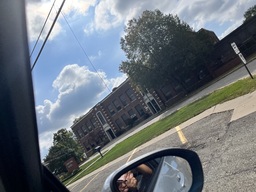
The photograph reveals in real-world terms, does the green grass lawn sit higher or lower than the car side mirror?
lower

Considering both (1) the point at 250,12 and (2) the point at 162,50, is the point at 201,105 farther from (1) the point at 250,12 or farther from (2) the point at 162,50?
(1) the point at 250,12

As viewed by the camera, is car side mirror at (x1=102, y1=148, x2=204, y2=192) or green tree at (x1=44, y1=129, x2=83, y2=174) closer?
car side mirror at (x1=102, y1=148, x2=204, y2=192)

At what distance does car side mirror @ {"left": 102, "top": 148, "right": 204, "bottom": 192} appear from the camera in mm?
1879

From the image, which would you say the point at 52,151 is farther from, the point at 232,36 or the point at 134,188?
the point at 134,188

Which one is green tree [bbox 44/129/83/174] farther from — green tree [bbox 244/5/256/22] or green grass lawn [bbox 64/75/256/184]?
green tree [bbox 244/5/256/22]

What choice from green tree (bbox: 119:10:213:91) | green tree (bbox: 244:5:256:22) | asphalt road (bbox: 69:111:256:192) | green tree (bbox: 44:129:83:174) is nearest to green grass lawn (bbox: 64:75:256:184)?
asphalt road (bbox: 69:111:256:192)

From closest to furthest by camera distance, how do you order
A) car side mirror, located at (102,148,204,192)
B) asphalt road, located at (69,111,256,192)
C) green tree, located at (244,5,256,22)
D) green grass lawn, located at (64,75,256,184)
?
car side mirror, located at (102,148,204,192)
asphalt road, located at (69,111,256,192)
green grass lawn, located at (64,75,256,184)
green tree, located at (244,5,256,22)

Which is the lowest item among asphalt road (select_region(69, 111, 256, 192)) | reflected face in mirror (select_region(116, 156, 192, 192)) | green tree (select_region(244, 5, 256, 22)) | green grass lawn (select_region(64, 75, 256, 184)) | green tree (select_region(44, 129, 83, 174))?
asphalt road (select_region(69, 111, 256, 192))

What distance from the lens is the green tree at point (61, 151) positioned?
1876 inches

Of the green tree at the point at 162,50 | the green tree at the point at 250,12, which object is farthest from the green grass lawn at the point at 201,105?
the green tree at the point at 250,12

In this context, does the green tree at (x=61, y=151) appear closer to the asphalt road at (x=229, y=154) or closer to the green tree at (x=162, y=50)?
the green tree at (x=162, y=50)

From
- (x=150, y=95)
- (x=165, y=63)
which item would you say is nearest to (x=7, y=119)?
(x=165, y=63)

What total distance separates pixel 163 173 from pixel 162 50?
37.2m

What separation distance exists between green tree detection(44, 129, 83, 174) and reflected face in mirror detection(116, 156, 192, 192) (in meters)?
45.8
